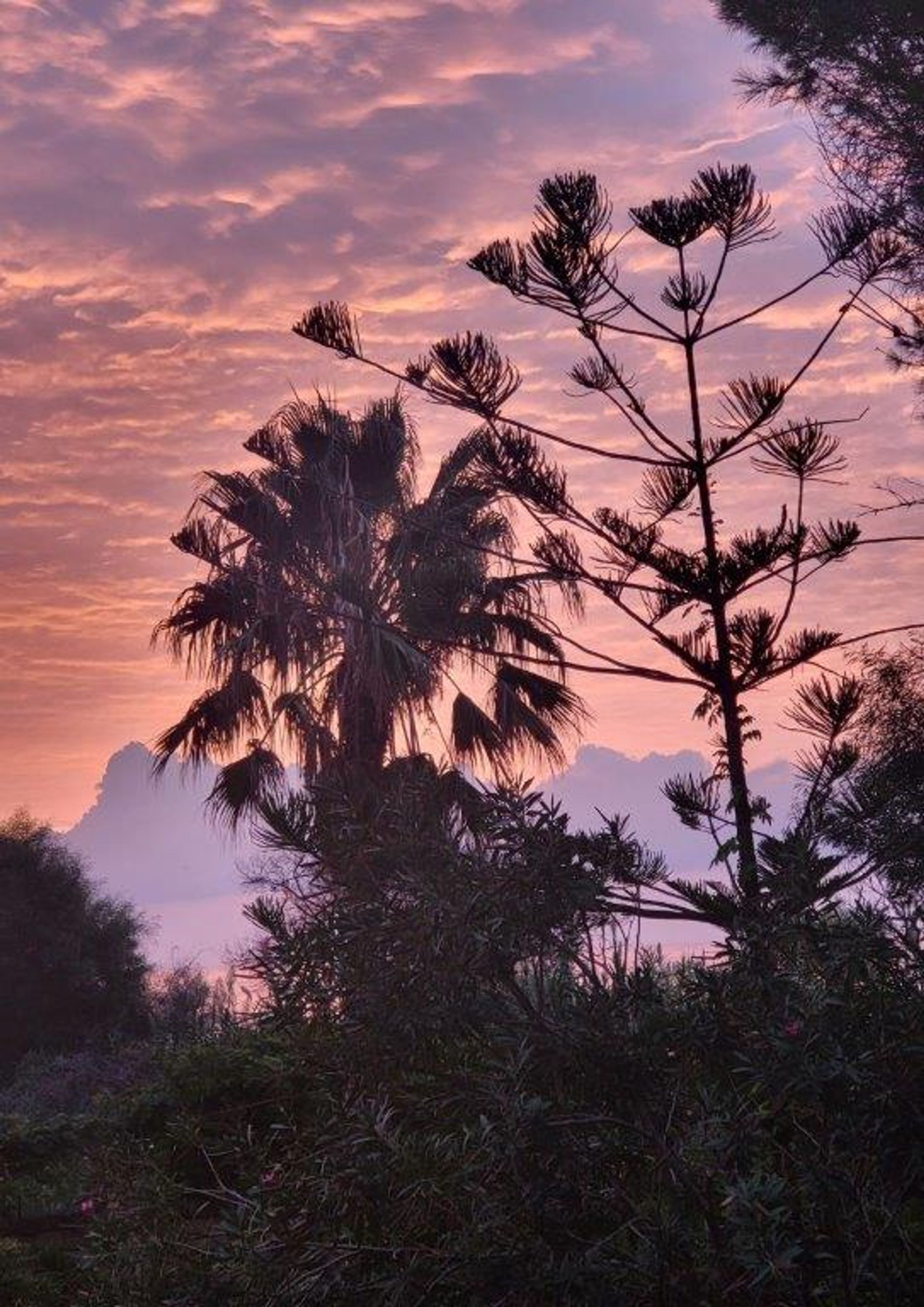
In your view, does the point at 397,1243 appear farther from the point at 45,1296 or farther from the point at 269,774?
the point at 269,774

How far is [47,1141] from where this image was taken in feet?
46.0

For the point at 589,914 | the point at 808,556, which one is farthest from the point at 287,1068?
the point at 808,556

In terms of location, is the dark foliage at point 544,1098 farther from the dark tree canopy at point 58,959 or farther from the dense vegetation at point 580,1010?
the dark tree canopy at point 58,959

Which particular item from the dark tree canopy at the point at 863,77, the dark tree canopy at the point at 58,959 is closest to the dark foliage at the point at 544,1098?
the dark tree canopy at the point at 863,77

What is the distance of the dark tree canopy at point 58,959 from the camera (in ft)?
87.5

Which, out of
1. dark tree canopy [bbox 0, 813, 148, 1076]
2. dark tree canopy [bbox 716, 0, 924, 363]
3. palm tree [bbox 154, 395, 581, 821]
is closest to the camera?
dark tree canopy [bbox 716, 0, 924, 363]

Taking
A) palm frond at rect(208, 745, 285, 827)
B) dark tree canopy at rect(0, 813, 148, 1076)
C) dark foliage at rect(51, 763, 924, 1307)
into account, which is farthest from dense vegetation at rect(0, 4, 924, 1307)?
dark tree canopy at rect(0, 813, 148, 1076)

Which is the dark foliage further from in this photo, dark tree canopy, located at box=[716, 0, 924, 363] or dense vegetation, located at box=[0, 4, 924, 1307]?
dark tree canopy, located at box=[716, 0, 924, 363]

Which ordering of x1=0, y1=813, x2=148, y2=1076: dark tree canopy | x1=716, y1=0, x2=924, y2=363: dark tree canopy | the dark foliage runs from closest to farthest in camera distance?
the dark foliage → x1=716, y1=0, x2=924, y2=363: dark tree canopy → x1=0, y1=813, x2=148, y2=1076: dark tree canopy

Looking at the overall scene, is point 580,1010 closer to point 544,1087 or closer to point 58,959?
point 544,1087

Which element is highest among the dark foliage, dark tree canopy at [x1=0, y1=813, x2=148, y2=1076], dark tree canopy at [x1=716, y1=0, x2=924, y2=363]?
dark tree canopy at [x1=716, y1=0, x2=924, y2=363]

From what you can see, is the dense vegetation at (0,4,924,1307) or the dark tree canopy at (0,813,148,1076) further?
the dark tree canopy at (0,813,148,1076)

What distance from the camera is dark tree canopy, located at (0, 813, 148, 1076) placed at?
2666cm

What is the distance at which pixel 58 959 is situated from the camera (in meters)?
26.6
